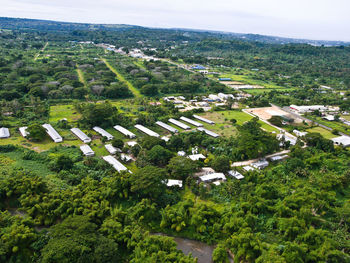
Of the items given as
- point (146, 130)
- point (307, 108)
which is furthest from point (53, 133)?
point (307, 108)

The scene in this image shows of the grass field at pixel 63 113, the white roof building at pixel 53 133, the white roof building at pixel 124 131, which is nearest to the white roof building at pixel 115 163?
the white roof building at pixel 124 131

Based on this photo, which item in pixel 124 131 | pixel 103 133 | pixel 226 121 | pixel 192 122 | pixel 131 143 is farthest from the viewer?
pixel 226 121

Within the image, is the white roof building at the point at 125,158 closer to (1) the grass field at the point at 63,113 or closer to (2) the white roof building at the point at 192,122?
(2) the white roof building at the point at 192,122

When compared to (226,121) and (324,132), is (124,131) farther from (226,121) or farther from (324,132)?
(324,132)

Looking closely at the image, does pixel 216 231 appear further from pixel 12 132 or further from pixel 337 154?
pixel 12 132

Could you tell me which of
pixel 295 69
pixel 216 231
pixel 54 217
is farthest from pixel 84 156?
pixel 295 69

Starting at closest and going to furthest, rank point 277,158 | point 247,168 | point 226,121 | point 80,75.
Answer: point 247,168 → point 277,158 → point 226,121 → point 80,75

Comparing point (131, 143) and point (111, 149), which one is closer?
point (111, 149)
